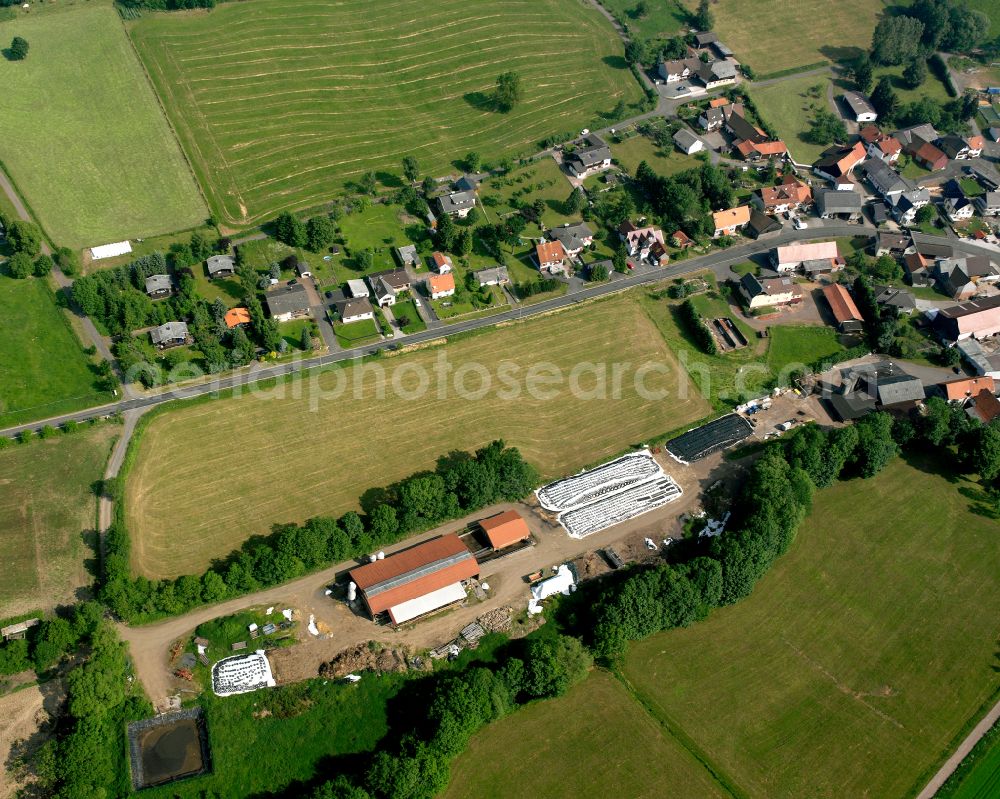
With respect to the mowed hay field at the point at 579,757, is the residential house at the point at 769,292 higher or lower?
higher

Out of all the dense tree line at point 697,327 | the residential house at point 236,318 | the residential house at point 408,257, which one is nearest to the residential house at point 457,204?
the residential house at point 408,257

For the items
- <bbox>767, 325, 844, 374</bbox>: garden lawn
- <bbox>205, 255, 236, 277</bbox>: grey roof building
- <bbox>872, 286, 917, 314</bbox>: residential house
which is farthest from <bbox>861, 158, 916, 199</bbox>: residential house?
<bbox>205, 255, 236, 277</bbox>: grey roof building

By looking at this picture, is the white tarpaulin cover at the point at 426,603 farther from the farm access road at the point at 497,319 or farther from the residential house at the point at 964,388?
the residential house at the point at 964,388

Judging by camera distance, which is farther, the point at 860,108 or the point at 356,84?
the point at 860,108

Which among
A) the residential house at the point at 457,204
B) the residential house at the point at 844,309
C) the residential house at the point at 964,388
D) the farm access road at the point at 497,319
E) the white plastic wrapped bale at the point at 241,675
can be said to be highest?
the residential house at the point at 457,204

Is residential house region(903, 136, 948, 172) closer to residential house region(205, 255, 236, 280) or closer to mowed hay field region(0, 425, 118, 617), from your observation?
residential house region(205, 255, 236, 280)

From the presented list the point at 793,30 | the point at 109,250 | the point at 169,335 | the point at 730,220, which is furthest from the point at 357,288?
the point at 793,30

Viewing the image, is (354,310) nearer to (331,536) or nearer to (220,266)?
(220,266)
